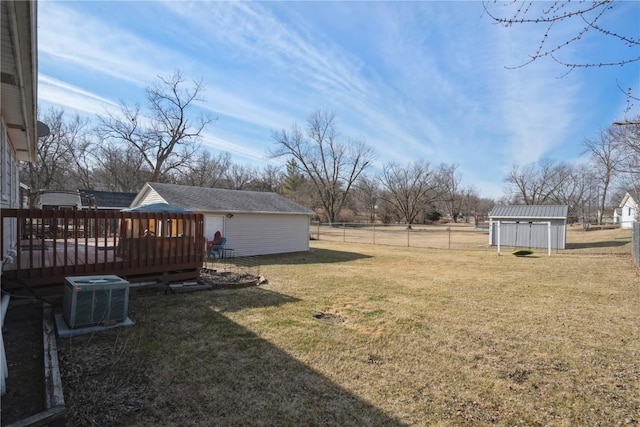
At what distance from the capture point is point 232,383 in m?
3.48

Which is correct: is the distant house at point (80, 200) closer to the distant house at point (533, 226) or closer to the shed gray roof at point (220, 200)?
the shed gray roof at point (220, 200)

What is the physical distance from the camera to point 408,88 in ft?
55.4

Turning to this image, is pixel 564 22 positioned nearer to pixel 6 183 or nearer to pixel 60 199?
pixel 6 183

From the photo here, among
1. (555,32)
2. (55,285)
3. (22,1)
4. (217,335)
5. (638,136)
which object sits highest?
(638,136)

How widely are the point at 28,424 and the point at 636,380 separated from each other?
570 centimetres

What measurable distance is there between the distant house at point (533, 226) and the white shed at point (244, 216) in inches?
438

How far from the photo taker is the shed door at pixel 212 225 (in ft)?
47.4

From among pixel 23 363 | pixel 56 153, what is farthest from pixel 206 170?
pixel 23 363

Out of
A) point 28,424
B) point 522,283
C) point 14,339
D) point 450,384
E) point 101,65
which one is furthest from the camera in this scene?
point 101,65

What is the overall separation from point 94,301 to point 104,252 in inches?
127

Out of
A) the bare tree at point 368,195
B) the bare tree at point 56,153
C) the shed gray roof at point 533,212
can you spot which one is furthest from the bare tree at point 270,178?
the shed gray roof at point 533,212

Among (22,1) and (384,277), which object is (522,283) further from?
(22,1)

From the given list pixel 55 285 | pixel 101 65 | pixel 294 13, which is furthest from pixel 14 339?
pixel 101 65

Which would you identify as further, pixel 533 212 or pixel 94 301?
pixel 533 212
